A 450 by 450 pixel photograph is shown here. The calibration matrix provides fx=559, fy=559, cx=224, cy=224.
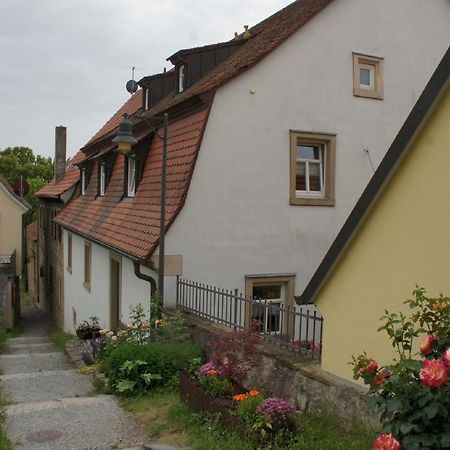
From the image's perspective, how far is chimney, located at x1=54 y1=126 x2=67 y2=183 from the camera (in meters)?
27.0

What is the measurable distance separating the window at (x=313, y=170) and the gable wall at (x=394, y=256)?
5714 millimetres

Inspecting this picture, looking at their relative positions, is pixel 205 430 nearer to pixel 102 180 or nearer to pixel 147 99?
pixel 102 180

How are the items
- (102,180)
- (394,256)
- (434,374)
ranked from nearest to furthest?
(434,374) < (394,256) < (102,180)

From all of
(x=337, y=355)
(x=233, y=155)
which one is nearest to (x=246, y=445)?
(x=337, y=355)

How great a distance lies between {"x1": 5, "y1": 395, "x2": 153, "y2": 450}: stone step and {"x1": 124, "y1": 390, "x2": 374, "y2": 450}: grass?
23cm

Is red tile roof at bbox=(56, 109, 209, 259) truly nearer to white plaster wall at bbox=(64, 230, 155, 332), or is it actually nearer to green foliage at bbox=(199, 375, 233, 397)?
white plaster wall at bbox=(64, 230, 155, 332)

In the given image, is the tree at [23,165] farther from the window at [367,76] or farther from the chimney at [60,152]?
the window at [367,76]

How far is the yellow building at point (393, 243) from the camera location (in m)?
4.22

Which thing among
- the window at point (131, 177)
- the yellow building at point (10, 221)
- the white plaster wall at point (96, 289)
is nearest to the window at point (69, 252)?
the white plaster wall at point (96, 289)

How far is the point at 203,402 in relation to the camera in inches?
245

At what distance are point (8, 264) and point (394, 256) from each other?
87.8 feet

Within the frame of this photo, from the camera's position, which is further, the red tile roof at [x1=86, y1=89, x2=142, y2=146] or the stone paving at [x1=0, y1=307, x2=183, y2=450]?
the red tile roof at [x1=86, y1=89, x2=142, y2=146]

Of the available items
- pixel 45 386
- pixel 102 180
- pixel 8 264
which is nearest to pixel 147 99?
pixel 102 180

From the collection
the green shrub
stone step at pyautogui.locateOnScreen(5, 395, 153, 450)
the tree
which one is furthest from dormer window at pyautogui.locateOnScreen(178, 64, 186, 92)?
the tree
